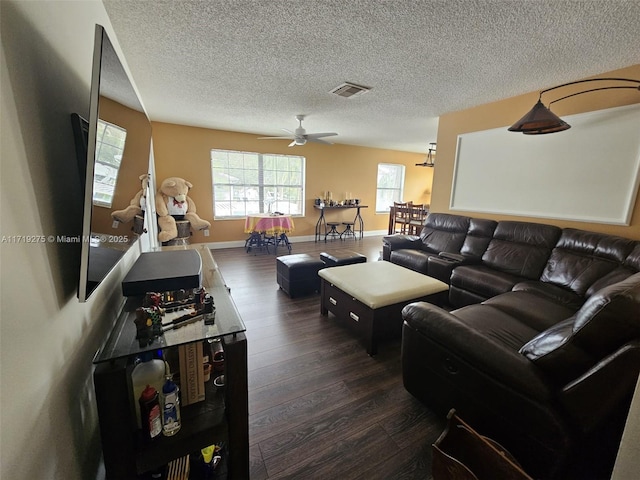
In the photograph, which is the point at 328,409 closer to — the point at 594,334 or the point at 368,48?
the point at 594,334

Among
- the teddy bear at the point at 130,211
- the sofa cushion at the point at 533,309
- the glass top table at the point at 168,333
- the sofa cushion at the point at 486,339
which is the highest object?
the teddy bear at the point at 130,211

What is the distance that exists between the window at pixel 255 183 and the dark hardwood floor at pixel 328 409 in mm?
3543

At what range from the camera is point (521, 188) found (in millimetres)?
3217

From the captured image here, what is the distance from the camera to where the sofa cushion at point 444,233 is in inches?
142

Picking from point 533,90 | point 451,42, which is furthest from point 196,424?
point 533,90

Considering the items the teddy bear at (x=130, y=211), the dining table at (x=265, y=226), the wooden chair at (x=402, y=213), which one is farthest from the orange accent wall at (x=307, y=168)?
the teddy bear at (x=130, y=211)

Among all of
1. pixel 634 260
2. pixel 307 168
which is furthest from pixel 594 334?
pixel 307 168

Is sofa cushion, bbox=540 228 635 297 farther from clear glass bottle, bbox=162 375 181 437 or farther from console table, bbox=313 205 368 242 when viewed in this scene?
console table, bbox=313 205 368 242

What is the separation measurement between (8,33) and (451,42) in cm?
245

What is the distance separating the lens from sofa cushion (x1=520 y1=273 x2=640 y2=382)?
2.93 feet

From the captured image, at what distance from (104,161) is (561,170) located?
3942 mm

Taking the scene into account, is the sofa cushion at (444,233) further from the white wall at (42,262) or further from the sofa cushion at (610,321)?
the white wall at (42,262)

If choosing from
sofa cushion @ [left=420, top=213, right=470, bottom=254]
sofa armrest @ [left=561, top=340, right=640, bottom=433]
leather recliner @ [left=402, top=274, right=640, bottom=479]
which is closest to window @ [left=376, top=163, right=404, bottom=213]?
sofa cushion @ [left=420, top=213, right=470, bottom=254]

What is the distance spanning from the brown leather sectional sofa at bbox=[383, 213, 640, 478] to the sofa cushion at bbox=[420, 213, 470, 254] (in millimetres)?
1166
